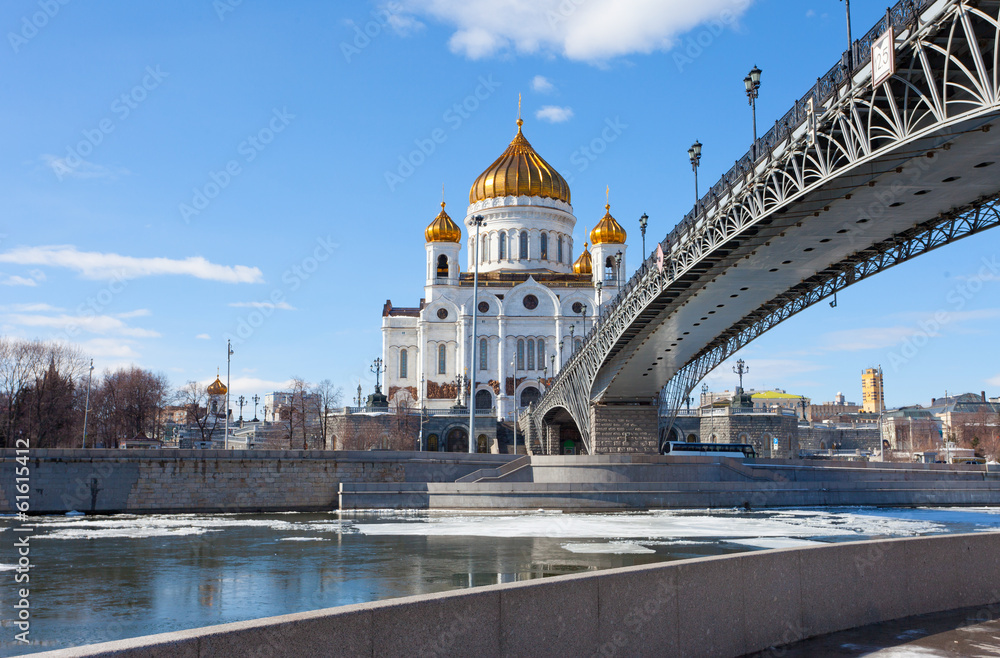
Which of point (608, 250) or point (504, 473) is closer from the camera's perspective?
point (504, 473)

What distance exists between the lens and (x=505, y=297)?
74.1 meters

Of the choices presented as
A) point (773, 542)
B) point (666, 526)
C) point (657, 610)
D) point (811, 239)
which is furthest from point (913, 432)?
point (657, 610)

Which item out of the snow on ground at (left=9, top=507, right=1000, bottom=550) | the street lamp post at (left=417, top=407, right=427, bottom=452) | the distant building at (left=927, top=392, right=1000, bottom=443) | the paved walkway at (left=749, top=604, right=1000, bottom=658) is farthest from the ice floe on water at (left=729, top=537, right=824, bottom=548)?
the distant building at (left=927, top=392, right=1000, bottom=443)

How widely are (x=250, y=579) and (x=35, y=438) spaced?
33.6m

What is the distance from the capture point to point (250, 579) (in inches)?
574

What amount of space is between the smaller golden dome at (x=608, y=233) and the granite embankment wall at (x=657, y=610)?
70.8 meters

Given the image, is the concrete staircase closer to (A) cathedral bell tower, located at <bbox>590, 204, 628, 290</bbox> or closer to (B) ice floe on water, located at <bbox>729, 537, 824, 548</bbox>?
(B) ice floe on water, located at <bbox>729, 537, 824, 548</bbox>

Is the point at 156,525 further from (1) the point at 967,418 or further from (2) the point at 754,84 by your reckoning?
(1) the point at 967,418

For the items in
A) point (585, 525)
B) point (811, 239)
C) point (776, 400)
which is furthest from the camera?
point (776, 400)

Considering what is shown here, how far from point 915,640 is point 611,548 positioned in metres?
12.4

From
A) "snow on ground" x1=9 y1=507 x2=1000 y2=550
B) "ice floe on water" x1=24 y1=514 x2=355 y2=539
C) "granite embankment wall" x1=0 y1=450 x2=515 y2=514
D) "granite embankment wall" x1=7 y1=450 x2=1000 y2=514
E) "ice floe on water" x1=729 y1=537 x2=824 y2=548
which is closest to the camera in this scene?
"ice floe on water" x1=729 y1=537 x2=824 y2=548

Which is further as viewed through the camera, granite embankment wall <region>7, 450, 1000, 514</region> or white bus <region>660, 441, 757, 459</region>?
white bus <region>660, 441, 757, 459</region>

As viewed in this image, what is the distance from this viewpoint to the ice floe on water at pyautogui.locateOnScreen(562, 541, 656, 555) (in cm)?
1798

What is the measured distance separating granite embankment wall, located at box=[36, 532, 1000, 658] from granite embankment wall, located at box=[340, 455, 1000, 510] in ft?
77.5
